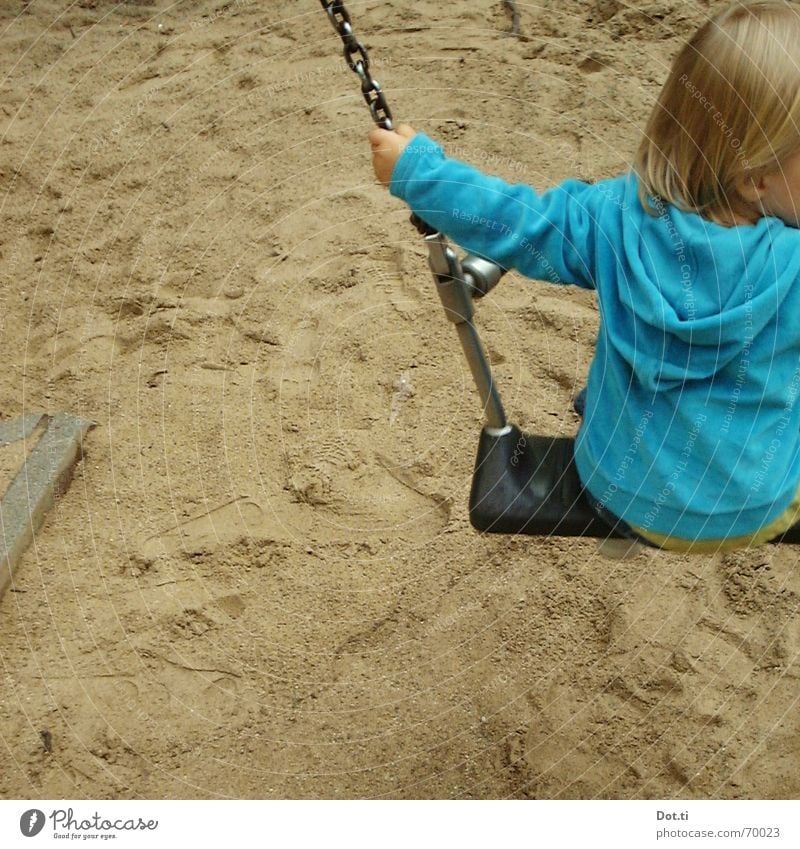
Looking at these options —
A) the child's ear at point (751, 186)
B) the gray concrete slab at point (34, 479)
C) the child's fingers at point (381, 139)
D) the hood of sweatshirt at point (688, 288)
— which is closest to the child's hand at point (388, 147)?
the child's fingers at point (381, 139)

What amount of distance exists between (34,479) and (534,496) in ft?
3.13

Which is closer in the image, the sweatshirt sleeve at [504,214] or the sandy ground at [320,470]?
the sweatshirt sleeve at [504,214]

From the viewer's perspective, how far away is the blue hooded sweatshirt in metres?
1.01

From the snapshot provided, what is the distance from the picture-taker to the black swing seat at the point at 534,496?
1223 mm

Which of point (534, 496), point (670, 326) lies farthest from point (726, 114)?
point (534, 496)

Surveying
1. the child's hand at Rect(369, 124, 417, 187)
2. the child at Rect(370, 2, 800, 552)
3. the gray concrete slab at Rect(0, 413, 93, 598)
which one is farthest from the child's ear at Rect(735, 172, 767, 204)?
the gray concrete slab at Rect(0, 413, 93, 598)

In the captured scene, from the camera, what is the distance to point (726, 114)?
39.8 inches

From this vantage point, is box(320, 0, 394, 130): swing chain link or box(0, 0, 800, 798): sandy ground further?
box(0, 0, 800, 798): sandy ground

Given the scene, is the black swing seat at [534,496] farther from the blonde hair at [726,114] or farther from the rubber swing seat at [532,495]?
the blonde hair at [726,114]

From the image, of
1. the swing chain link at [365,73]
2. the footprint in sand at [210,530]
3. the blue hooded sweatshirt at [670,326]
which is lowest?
the footprint in sand at [210,530]

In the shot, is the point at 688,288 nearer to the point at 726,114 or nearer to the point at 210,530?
the point at 726,114

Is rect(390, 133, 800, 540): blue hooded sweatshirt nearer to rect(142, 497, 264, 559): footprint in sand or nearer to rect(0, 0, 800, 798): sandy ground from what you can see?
rect(0, 0, 800, 798): sandy ground

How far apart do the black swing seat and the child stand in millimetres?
55
